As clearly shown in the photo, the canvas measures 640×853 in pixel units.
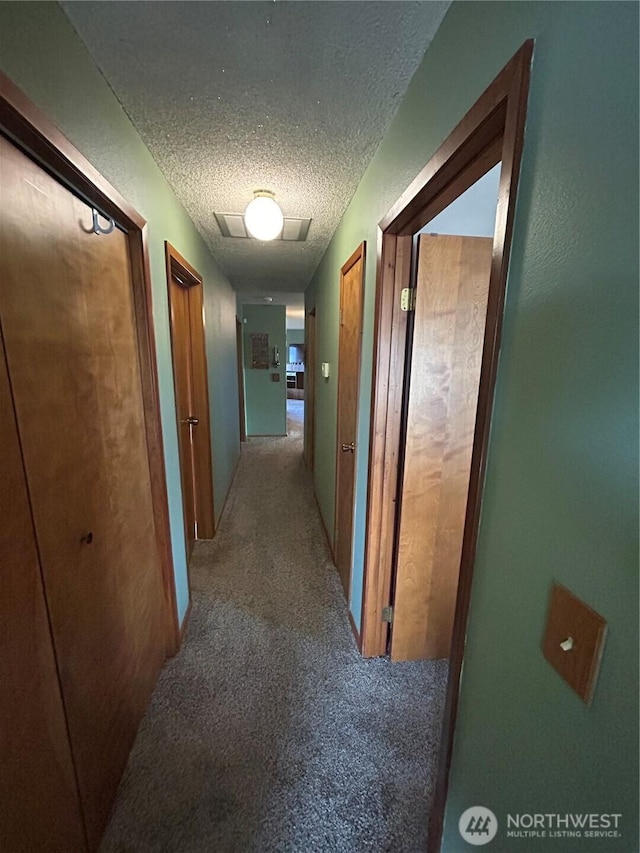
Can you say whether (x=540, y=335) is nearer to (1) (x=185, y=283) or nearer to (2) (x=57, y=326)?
(2) (x=57, y=326)

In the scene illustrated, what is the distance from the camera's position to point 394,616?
1.61 m

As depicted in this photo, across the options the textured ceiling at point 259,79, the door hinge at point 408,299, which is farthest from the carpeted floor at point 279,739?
the textured ceiling at point 259,79

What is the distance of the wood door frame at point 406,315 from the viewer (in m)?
0.64

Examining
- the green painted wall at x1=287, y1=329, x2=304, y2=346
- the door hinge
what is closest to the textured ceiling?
the door hinge

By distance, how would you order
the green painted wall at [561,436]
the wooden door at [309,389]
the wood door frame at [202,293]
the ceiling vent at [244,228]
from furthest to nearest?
the wooden door at [309,389] → the ceiling vent at [244,228] → the wood door frame at [202,293] → the green painted wall at [561,436]

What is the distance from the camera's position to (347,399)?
6.65 ft

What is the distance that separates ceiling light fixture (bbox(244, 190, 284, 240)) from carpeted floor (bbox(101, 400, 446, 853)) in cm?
217

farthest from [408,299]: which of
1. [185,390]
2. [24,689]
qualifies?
[185,390]

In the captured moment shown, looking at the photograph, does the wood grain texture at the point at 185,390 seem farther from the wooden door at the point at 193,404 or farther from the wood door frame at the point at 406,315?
the wood door frame at the point at 406,315

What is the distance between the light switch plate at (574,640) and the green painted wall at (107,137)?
146 cm

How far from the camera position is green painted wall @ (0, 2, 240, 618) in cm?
73

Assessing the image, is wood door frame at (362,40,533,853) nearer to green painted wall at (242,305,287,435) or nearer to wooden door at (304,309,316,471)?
wooden door at (304,309,316,471)

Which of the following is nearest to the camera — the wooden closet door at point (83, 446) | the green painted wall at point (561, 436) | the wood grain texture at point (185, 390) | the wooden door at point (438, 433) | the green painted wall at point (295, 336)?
the green painted wall at point (561, 436)

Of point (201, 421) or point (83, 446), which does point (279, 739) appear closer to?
point (83, 446)
